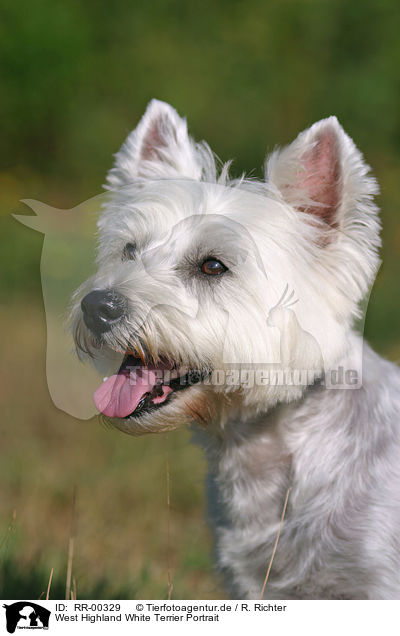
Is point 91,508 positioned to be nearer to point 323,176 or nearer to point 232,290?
point 232,290

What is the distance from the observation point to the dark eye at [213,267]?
2693mm

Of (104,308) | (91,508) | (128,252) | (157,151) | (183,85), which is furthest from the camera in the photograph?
(183,85)

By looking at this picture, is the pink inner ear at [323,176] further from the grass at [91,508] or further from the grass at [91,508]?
the grass at [91,508]

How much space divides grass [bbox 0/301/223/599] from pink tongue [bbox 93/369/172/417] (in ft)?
2.85

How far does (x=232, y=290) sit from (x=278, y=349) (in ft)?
1.03

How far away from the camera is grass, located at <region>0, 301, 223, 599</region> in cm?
378

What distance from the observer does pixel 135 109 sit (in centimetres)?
1316

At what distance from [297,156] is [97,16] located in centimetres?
1314

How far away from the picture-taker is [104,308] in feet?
8.24

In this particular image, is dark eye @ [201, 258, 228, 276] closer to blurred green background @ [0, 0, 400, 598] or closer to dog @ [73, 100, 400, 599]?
dog @ [73, 100, 400, 599]

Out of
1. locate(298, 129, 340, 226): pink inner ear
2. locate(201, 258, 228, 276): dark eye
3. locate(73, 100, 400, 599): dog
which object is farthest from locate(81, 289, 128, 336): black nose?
locate(298, 129, 340, 226): pink inner ear
